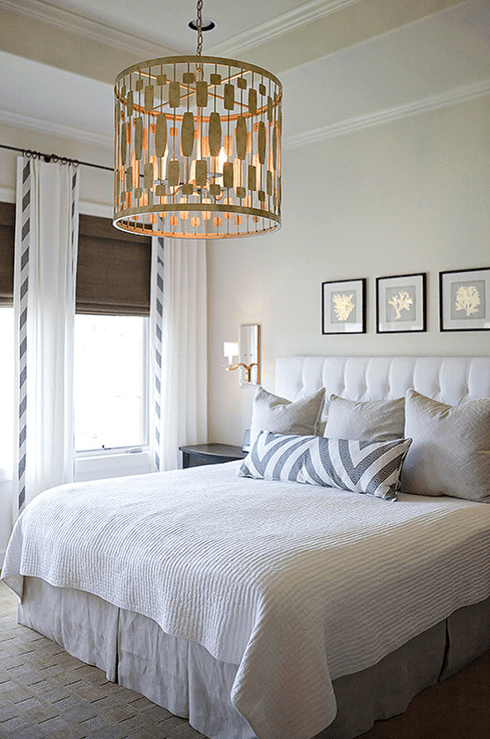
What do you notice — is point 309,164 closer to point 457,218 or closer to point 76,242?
point 457,218

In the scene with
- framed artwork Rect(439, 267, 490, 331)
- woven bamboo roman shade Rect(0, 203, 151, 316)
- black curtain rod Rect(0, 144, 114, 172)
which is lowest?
framed artwork Rect(439, 267, 490, 331)

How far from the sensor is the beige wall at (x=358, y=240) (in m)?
3.99

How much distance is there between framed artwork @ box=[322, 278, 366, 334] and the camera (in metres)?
4.47

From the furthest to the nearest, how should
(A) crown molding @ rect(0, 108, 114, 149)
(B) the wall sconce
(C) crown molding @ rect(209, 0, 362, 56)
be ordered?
(B) the wall sconce
(A) crown molding @ rect(0, 108, 114, 149)
(C) crown molding @ rect(209, 0, 362, 56)

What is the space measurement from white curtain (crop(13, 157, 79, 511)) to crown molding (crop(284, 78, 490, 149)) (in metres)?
1.58

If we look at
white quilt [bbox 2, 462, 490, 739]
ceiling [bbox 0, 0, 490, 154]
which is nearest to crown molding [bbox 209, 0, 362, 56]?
ceiling [bbox 0, 0, 490, 154]

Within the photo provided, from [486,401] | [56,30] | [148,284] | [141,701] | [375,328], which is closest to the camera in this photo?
[141,701]

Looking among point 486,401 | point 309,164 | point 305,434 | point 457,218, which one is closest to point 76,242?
point 309,164

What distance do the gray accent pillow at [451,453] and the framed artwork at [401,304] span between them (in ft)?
2.89

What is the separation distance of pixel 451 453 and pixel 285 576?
137cm

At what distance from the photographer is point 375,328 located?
4.42 metres

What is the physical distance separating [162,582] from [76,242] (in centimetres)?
282

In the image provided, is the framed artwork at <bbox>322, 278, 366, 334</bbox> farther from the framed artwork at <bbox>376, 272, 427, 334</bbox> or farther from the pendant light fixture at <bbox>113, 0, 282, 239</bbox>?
the pendant light fixture at <bbox>113, 0, 282, 239</bbox>

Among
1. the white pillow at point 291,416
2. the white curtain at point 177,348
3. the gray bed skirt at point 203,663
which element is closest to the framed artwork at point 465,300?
the white pillow at point 291,416
